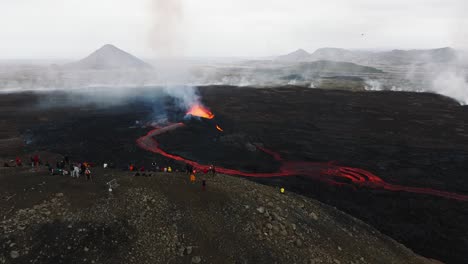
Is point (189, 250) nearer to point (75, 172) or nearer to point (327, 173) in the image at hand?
point (75, 172)

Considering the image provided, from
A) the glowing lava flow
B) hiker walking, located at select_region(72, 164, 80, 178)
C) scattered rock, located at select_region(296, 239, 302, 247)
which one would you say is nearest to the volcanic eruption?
the glowing lava flow

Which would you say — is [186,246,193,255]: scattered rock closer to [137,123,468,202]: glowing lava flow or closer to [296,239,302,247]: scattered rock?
[296,239,302,247]: scattered rock

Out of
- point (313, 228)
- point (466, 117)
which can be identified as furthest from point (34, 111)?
point (466, 117)

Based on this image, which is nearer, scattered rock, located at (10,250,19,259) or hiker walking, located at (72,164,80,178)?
scattered rock, located at (10,250,19,259)

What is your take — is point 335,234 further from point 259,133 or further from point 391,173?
point 259,133

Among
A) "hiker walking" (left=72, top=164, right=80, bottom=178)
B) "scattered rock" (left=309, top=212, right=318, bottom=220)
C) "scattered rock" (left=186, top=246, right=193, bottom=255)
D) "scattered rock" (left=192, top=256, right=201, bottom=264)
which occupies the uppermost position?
"hiker walking" (left=72, top=164, right=80, bottom=178)

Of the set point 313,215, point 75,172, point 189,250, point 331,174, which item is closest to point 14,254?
point 75,172

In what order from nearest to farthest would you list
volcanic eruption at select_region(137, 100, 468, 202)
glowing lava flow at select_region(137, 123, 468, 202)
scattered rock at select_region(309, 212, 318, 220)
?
scattered rock at select_region(309, 212, 318, 220)
glowing lava flow at select_region(137, 123, 468, 202)
volcanic eruption at select_region(137, 100, 468, 202)

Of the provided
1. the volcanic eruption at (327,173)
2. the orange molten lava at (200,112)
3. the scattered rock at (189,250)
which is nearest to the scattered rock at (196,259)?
the scattered rock at (189,250)

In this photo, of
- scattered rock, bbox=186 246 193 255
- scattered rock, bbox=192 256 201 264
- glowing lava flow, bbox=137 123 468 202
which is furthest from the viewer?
glowing lava flow, bbox=137 123 468 202
